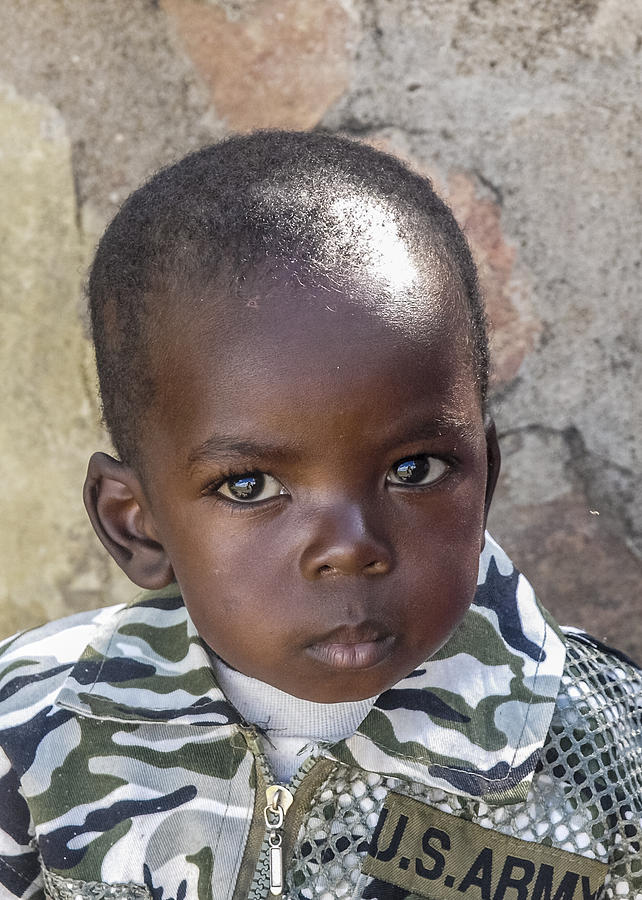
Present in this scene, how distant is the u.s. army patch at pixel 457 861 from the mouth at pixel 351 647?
12.1 inches

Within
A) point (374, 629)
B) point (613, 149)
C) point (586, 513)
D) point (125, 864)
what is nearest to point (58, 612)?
point (125, 864)

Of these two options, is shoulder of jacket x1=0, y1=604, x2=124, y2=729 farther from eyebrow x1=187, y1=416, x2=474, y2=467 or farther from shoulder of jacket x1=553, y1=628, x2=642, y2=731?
shoulder of jacket x1=553, y1=628, x2=642, y2=731

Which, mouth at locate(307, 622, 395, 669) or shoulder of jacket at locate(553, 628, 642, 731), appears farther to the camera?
shoulder of jacket at locate(553, 628, 642, 731)

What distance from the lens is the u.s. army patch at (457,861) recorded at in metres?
1.39

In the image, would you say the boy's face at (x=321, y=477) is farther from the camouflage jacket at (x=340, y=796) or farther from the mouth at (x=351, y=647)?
the camouflage jacket at (x=340, y=796)

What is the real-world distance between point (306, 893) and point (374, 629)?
0.42m

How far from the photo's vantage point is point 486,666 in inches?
57.6

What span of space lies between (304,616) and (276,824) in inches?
13.8

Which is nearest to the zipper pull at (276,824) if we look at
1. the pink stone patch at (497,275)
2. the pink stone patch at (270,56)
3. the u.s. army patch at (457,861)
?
the u.s. army patch at (457,861)

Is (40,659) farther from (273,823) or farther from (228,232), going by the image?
(228,232)

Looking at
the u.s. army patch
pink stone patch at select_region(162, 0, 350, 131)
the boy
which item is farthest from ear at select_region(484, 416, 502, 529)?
pink stone patch at select_region(162, 0, 350, 131)

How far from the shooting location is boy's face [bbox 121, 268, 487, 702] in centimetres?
116

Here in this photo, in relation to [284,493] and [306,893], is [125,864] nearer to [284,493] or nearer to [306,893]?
[306,893]

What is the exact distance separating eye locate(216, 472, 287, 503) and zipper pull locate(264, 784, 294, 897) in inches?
16.2
